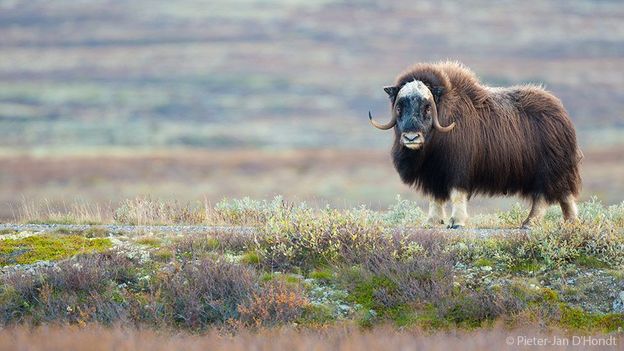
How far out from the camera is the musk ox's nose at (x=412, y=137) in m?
12.7

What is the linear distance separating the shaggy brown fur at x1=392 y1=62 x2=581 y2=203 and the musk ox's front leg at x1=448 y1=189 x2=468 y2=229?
0.12m

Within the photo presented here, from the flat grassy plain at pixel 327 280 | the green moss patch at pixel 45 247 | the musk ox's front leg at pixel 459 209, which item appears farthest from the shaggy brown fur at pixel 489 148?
the green moss patch at pixel 45 247

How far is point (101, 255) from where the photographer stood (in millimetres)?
10703

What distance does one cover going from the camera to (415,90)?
12.9m

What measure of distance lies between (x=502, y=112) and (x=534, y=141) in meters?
0.56

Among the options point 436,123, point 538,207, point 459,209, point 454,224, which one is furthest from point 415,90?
point 538,207

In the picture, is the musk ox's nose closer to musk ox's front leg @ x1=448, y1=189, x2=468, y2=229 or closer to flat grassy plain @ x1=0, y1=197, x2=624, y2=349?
musk ox's front leg @ x1=448, y1=189, x2=468, y2=229

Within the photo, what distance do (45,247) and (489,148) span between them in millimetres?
5598

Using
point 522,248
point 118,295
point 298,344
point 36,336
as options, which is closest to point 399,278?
→ point 522,248

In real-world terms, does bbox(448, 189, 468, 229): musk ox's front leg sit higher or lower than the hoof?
higher

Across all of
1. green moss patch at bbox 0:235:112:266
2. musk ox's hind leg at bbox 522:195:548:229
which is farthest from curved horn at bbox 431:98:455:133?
green moss patch at bbox 0:235:112:266

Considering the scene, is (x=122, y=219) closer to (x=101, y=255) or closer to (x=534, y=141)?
(x=101, y=255)

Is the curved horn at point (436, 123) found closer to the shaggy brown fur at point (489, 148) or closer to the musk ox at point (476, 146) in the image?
the musk ox at point (476, 146)

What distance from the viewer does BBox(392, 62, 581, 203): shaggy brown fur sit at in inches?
514
